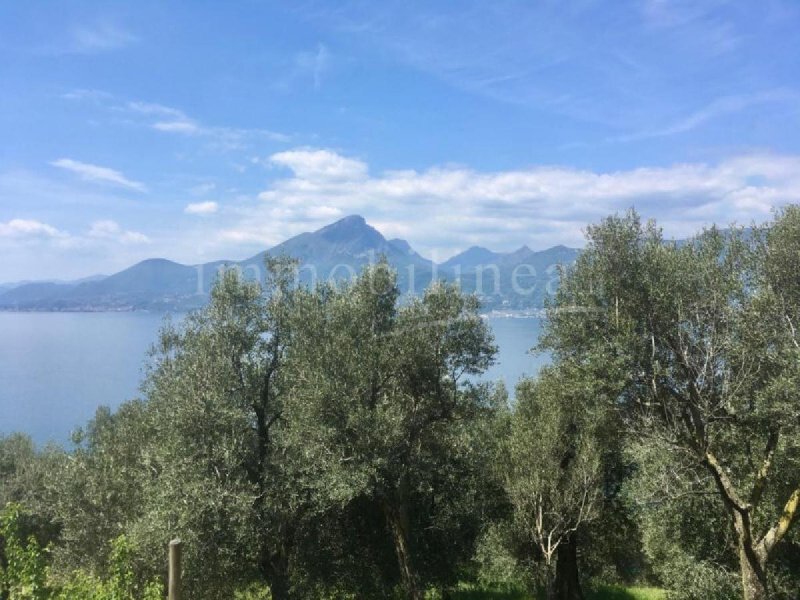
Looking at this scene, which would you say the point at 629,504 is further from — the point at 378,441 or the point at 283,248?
the point at 283,248

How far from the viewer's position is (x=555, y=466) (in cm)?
1777

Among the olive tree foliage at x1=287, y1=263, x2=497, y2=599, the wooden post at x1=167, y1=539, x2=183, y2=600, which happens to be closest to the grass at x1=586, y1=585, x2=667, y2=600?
the olive tree foliage at x1=287, y1=263, x2=497, y2=599

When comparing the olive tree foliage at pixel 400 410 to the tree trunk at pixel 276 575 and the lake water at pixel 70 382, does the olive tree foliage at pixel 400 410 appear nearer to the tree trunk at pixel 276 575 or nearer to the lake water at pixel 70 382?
the tree trunk at pixel 276 575

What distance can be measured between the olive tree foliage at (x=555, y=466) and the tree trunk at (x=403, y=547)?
3.53 meters

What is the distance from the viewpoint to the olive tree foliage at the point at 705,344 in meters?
13.4

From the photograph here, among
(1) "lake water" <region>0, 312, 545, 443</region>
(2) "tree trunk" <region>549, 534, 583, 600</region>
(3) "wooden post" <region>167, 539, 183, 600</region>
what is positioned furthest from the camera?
(1) "lake water" <region>0, 312, 545, 443</region>

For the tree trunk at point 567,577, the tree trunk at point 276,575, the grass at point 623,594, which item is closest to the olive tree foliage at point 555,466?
the tree trunk at point 567,577

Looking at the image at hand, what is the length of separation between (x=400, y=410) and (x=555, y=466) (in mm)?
5101

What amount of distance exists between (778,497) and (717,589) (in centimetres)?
317

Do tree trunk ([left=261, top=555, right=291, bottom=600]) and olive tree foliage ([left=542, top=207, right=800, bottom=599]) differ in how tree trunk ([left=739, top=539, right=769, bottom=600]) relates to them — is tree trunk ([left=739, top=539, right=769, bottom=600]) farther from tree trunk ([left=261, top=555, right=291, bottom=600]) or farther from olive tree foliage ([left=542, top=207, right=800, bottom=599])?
tree trunk ([left=261, top=555, right=291, bottom=600])

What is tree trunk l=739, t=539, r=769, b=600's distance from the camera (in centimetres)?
1333

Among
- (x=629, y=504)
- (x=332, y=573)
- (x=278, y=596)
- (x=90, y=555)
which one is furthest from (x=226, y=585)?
(x=629, y=504)

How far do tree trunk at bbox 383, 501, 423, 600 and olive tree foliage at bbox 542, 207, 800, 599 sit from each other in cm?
761

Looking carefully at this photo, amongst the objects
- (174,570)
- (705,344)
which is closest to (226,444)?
(174,570)
